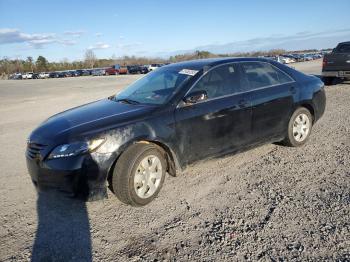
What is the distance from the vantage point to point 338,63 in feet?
46.0

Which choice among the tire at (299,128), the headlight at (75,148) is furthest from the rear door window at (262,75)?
the headlight at (75,148)

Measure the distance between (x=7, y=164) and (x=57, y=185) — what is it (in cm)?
276

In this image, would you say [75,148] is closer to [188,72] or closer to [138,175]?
[138,175]

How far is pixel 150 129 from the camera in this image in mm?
4254

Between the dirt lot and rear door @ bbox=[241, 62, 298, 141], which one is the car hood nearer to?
the dirt lot

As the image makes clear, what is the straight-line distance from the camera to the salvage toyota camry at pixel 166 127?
12.9 ft

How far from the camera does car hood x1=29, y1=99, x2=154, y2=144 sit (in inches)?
159

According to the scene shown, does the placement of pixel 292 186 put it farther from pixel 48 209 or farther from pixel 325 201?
pixel 48 209

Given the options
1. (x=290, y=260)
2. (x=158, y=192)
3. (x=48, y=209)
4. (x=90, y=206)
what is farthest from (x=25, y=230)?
(x=290, y=260)

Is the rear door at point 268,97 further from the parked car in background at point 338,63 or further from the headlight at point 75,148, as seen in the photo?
the parked car in background at point 338,63

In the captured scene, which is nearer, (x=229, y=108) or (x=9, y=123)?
(x=229, y=108)

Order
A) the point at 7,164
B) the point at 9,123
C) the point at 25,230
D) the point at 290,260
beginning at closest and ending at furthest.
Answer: the point at 290,260, the point at 25,230, the point at 7,164, the point at 9,123

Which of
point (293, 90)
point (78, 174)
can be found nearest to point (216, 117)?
point (293, 90)

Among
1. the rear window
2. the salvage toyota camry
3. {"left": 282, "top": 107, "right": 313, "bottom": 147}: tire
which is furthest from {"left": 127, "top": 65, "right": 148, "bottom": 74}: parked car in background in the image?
the salvage toyota camry
